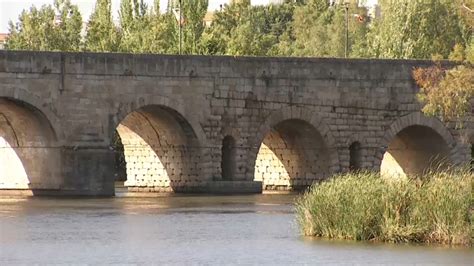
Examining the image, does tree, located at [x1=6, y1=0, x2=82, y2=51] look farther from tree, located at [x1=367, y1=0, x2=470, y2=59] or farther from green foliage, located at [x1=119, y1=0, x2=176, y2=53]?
tree, located at [x1=367, y1=0, x2=470, y2=59]

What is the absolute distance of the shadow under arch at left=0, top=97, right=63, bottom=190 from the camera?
53.1 meters

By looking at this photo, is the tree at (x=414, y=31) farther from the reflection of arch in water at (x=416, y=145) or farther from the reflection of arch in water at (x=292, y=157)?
the reflection of arch in water at (x=292, y=157)

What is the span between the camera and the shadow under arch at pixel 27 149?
53.1m

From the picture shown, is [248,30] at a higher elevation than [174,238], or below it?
higher

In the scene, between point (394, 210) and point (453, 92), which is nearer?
point (394, 210)

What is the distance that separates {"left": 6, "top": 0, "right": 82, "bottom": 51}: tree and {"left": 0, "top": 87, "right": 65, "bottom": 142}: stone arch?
31.4 m

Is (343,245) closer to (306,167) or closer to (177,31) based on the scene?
(306,167)

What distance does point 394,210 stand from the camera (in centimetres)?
3506

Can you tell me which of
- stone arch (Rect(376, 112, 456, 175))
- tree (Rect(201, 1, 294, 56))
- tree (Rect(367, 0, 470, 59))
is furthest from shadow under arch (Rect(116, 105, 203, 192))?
tree (Rect(367, 0, 470, 59))

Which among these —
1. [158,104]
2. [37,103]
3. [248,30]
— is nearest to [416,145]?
[158,104]

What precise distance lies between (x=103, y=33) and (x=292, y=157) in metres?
22.1

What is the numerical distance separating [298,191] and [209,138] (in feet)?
18.8

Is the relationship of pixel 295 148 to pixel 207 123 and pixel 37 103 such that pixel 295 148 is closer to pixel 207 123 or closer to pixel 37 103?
pixel 207 123

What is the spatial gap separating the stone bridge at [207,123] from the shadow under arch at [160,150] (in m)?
0.05
